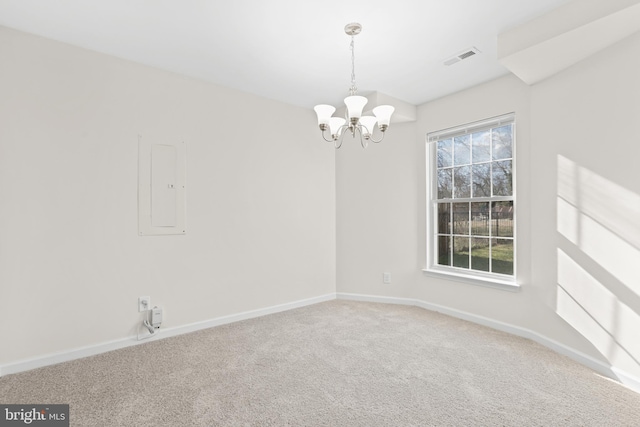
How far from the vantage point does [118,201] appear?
8.73 ft

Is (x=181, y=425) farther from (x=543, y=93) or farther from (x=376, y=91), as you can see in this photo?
(x=543, y=93)

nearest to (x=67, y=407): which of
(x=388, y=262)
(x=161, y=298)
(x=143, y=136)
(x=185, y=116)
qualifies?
(x=161, y=298)

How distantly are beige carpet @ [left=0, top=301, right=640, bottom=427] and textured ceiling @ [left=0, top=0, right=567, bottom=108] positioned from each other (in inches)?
98.6

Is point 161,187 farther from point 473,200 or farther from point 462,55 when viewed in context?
point 473,200

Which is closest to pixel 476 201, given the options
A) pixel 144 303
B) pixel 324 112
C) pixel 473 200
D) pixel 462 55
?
pixel 473 200

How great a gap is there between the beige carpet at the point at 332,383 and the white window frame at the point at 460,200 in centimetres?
52

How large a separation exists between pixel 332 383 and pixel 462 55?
9.29 feet

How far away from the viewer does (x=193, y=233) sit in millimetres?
3057

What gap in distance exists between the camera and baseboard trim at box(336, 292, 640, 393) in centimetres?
208

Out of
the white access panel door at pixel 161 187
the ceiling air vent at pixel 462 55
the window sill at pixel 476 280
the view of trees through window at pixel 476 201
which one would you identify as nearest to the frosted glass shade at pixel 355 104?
the ceiling air vent at pixel 462 55

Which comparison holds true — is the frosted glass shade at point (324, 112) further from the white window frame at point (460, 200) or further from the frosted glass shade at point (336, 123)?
the white window frame at point (460, 200)

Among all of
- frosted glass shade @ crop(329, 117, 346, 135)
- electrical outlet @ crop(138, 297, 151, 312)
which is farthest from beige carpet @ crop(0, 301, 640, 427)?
frosted glass shade @ crop(329, 117, 346, 135)

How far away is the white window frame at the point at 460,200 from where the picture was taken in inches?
119

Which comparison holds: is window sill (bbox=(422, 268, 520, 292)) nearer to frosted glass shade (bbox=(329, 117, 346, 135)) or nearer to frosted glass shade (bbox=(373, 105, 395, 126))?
frosted glass shade (bbox=(373, 105, 395, 126))
